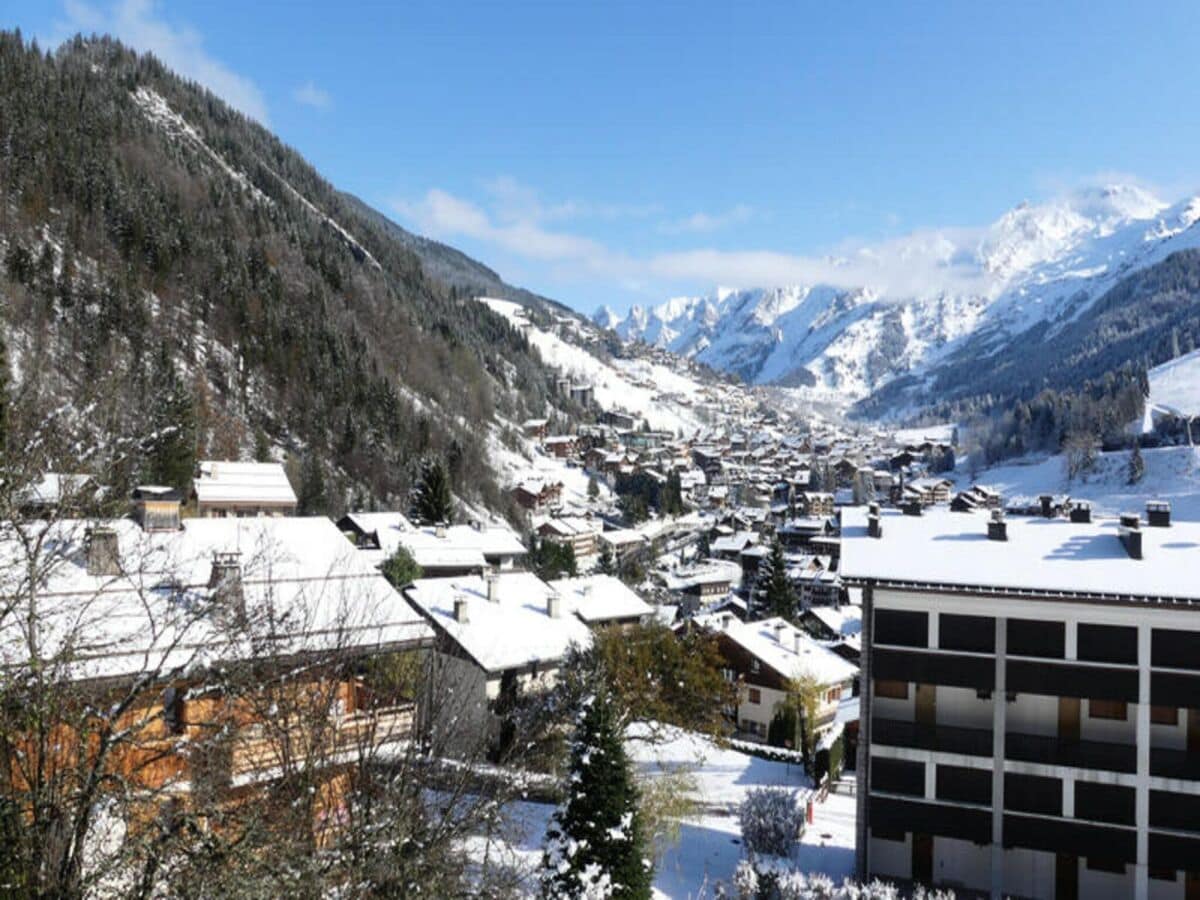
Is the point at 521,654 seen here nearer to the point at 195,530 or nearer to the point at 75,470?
the point at 195,530

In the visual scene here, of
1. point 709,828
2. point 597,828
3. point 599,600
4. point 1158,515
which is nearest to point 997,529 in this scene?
point 1158,515

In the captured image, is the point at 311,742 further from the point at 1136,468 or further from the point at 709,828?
the point at 1136,468

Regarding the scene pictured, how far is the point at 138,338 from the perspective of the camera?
81188 millimetres

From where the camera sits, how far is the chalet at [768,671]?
43.2 m

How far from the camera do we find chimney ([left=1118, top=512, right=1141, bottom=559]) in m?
20.2

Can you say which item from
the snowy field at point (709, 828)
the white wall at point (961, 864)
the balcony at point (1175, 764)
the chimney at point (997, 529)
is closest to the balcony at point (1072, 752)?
the balcony at point (1175, 764)

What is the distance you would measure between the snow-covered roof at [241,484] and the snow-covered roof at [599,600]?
23.9 metres

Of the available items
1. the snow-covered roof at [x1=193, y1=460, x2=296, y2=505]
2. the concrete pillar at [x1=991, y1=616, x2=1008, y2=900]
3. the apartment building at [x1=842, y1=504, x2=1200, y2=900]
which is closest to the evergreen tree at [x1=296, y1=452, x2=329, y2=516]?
the snow-covered roof at [x1=193, y1=460, x2=296, y2=505]

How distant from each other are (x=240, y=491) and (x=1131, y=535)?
173 ft

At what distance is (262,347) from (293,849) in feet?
317

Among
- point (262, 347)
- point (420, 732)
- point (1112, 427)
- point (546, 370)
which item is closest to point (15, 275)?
point (262, 347)

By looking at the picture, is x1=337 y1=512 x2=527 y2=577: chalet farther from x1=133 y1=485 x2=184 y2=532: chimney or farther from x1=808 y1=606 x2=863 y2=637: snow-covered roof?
x1=808 y1=606 x2=863 y2=637: snow-covered roof

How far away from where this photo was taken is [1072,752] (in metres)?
19.6

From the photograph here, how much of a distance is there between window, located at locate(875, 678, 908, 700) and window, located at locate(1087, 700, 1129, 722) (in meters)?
4.14
